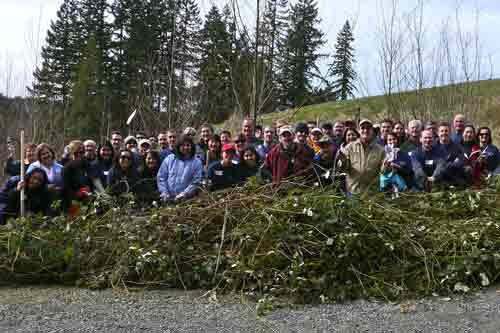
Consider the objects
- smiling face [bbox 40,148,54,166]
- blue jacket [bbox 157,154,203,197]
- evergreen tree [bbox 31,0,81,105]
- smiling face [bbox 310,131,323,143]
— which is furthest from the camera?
evergreen tree [bbox 31,0,81,105]

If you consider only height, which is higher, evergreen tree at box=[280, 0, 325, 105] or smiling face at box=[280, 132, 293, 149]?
evergreen tree at box=[280, 0, 325, 105]

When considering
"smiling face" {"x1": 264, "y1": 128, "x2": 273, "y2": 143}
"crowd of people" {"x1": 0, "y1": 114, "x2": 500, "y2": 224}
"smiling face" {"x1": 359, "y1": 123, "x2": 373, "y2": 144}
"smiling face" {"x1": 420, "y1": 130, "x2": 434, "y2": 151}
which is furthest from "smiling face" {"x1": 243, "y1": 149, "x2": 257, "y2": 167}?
"smiling face" {"x1": 420, "y1": 130, "x2": 434, "y2": 151}

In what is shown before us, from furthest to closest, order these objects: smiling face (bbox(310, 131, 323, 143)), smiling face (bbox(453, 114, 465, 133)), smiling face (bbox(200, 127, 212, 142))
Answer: smiling face (bbox(200, 127, 212, 142)), smiling face (bbox(453, 114, 465, 133)), smiling face (bbox(310, 131, 323, 143))

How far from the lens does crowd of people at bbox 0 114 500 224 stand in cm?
628

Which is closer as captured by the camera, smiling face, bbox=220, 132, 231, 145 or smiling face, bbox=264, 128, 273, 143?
smiling face, bbox=264, 128, 273, 143

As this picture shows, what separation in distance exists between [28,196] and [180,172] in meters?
1.91

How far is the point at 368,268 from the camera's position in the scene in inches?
189

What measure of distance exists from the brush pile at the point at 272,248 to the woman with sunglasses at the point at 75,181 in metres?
0.98

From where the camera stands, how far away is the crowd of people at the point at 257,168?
20.6ft

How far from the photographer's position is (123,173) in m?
6.73

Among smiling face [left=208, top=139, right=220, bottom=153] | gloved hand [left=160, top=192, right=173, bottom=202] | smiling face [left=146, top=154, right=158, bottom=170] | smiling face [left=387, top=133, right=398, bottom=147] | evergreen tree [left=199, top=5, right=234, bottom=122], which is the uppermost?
evergreen tree [left=199, top=5, right=234, bottom=122]

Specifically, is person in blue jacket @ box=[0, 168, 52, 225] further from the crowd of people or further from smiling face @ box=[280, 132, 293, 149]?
smiling face @ box=[280, 132, 293, 149]

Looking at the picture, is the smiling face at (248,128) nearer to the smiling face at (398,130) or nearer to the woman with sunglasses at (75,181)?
the smiling face at (398,130)

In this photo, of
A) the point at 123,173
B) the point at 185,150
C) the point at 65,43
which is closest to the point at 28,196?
the point at 123,173
